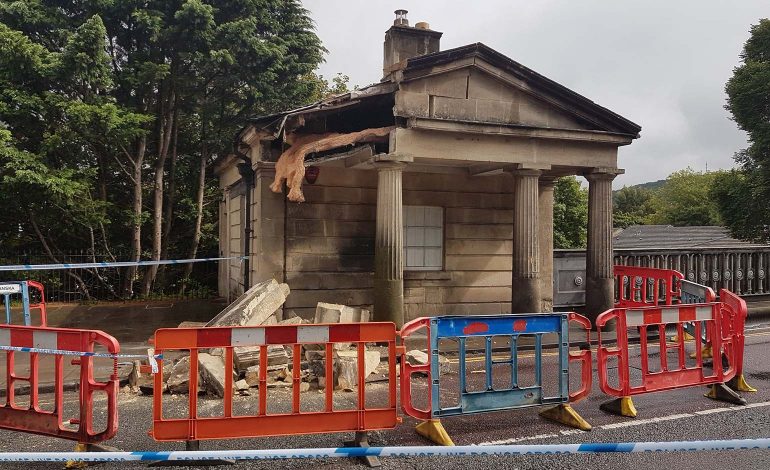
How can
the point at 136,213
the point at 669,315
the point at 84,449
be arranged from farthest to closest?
the point at 136,213 < the point at 669,315 < the point at 84,449

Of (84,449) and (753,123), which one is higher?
(753,123)

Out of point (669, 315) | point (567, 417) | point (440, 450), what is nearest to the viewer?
point (440, 450)

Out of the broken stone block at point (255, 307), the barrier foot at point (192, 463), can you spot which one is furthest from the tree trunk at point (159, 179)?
the barrier foot at point (192, 463)

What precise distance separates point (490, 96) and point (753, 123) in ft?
37.0

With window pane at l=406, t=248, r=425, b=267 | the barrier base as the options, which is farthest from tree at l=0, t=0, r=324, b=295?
the barrier base

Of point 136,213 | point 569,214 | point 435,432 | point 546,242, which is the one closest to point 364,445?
point 435,432

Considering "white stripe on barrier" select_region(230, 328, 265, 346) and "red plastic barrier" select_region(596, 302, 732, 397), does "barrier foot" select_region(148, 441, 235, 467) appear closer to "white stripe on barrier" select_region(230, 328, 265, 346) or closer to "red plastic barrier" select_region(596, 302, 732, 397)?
"white stripe on barrier" select_region(230, 328, 265, 346)

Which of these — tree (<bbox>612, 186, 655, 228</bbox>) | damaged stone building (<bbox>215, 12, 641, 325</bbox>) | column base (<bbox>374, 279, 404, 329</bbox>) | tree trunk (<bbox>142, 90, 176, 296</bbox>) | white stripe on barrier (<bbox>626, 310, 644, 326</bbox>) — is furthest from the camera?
tree (<bbox>612, 186, 655, 228</bbox>)

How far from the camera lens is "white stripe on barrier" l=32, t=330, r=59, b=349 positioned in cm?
439

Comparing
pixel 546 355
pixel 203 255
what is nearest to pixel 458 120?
pixel 546 355

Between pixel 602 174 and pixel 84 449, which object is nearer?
pixel 84 449

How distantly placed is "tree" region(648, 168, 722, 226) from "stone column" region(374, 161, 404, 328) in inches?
1848

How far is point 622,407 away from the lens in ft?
18.1

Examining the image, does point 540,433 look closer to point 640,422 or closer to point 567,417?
point 567,417
